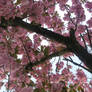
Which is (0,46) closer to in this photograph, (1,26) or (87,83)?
(1,26)

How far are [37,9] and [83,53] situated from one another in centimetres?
140

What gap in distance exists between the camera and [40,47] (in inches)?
178

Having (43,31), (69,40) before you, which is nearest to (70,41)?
(69,40)

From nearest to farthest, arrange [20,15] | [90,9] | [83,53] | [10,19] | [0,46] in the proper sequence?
1. [83,53]
2. [10,19]
3. [20,15]
4. [0,46]
5. [90,9]

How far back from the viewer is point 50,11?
218 inches

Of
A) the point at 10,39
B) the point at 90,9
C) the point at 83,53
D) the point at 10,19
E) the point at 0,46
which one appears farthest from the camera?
the point at 90,9

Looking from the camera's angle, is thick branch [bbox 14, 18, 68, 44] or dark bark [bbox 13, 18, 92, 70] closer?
dark bark [bbox 13, 18, 92, 70]

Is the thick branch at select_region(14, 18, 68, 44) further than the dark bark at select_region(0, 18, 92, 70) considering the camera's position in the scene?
Yes

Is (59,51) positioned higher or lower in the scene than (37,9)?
lower

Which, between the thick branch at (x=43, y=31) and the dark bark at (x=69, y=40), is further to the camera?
the thick branch at (x=43, y=31)

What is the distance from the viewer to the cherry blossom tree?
3414mm

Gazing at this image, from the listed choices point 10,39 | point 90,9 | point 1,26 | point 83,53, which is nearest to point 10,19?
point 1,26

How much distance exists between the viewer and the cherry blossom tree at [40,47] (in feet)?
11.2

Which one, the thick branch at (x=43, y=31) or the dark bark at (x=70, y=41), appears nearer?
the dark bark at (x=70, y=41)
